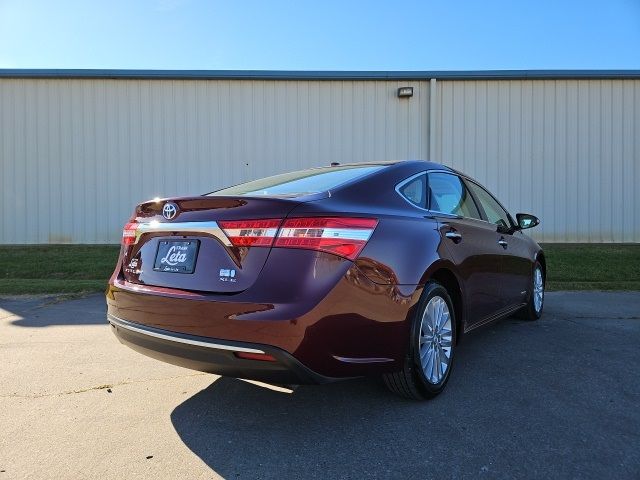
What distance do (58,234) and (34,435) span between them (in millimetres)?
10145

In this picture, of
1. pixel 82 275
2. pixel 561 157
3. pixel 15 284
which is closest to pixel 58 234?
pixel 82 275

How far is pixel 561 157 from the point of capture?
1173cm

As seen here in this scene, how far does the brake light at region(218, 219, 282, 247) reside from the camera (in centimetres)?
257

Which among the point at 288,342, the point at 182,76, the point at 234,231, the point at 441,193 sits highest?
the point at 182,76

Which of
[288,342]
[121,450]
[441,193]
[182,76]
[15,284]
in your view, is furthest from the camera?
[182,76]

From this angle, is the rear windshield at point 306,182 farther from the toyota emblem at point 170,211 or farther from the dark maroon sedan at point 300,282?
the toyota emblem at point 170,211

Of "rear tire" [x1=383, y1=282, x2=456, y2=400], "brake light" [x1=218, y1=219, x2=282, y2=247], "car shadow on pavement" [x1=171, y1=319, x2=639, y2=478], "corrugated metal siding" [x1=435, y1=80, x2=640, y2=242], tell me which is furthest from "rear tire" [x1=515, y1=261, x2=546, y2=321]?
"corrugated metal siding" [x1=435, y1=80, x2=640, y2=242]

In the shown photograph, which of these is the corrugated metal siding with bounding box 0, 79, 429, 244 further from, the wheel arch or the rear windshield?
the wheel arch

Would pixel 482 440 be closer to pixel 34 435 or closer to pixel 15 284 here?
pixel 34 435

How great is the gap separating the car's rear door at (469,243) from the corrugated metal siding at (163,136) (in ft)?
25.2

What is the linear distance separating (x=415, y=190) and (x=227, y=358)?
1.73m

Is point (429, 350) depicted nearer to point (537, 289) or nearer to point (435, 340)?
point (435, 340)

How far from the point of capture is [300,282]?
2.48m

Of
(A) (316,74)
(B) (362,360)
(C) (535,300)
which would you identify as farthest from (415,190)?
(A) (316,74)
